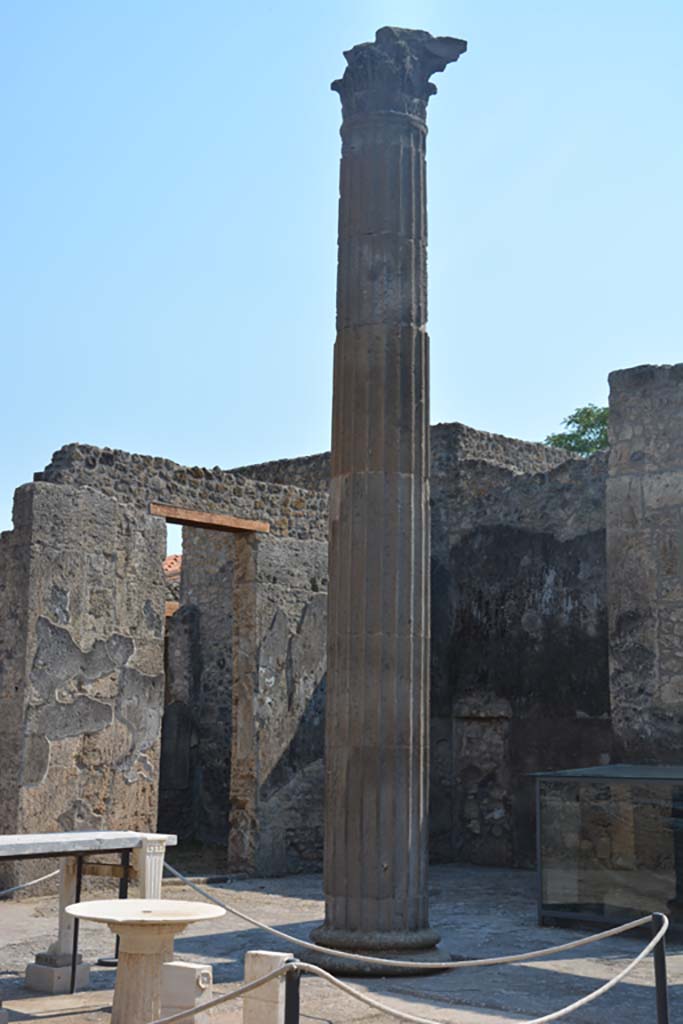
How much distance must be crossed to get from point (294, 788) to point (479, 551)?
3.06 meters

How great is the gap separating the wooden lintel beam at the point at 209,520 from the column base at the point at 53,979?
4.95 metres

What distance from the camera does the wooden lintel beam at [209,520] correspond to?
1095cm

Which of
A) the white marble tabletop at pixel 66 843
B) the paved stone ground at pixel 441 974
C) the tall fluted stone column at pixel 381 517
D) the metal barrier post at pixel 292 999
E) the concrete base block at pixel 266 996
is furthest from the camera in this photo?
the tall fluted stone column at pixel 381 517

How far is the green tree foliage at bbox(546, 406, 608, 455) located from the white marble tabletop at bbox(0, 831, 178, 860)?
20.1 metres

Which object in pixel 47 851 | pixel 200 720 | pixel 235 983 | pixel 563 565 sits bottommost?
pixel 235 983

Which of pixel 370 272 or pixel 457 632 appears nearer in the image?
pixel 370 272

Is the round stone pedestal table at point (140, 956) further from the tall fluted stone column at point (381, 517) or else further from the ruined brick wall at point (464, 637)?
the ruined brick wall at point (464, 637)

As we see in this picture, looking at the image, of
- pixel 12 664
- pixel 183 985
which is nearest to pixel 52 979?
pixel 183 985

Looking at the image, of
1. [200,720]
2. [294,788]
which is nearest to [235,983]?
[294,788]

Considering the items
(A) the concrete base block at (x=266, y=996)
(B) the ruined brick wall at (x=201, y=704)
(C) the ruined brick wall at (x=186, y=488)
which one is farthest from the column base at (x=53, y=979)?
(B) the ruined brick wall at (x=201, y=704)

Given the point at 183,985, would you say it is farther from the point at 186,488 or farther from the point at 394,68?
the point at 186,488

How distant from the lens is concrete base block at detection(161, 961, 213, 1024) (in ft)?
16.9

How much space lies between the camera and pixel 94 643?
10.3 metres

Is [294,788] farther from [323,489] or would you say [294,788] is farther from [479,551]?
[323,489]
